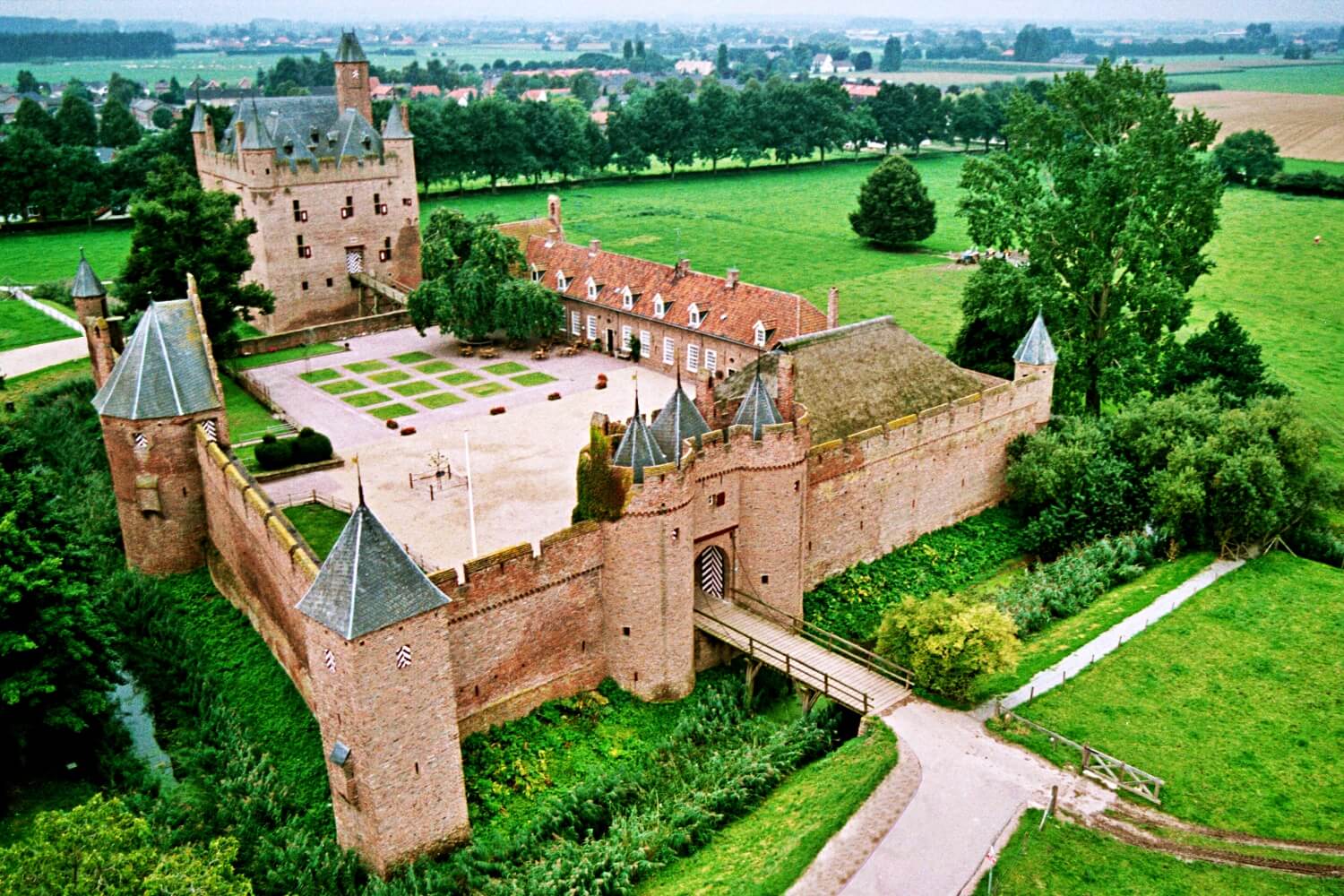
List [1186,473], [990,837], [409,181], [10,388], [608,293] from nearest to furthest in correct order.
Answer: [990,837], [1186,473], [10,388], [608,293], [409,181]

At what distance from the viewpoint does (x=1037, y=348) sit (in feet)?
132

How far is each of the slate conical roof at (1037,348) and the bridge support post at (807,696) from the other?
18.3 meters

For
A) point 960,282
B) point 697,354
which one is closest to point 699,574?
point 697,354

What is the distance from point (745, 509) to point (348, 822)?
13.1m

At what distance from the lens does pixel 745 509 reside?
30234 mm

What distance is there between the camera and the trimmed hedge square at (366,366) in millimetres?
54125

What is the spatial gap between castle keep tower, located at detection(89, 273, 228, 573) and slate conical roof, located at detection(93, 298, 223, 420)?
0.03 m

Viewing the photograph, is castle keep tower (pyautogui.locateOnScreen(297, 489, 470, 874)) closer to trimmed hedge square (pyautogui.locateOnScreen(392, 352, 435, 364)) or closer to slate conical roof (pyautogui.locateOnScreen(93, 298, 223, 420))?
slate conical roof (pyautogui.locateOnScreen(93, 298, 223, 420))

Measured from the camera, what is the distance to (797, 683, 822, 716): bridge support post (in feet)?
90.9

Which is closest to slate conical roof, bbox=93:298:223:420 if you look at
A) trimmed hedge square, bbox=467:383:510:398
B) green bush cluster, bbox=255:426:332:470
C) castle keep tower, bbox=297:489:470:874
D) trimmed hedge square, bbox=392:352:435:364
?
green bush cluster, bbox=255:426:332:470

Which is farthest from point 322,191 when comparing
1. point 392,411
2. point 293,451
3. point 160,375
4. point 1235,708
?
point 1235,708

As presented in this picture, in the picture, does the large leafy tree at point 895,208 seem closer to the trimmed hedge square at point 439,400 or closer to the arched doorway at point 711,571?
the trimmed hedge square at point 439,400

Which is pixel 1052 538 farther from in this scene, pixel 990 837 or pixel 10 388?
pixel 10 388

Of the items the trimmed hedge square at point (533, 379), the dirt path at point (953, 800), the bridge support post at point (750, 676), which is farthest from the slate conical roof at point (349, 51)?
the dirt path at point (953, 800)
